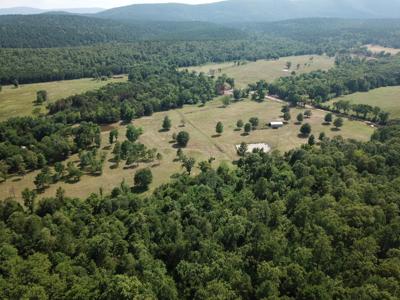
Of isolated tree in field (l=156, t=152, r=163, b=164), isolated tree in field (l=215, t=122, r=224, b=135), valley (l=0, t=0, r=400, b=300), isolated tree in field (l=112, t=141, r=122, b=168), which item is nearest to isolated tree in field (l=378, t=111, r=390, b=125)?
valley (l=0, t=0, r=400, b=300)

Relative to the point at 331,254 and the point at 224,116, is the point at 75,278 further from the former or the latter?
the point at 224,116

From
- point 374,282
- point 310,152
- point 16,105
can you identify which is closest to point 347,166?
point 310,152

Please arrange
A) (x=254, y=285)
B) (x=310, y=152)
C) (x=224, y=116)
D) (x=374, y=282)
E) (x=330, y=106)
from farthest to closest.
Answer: (x=330, y=106) → (x=224, y=116) → (x=310, y=152) → (x=254, y=285) → (x=374, y=282)

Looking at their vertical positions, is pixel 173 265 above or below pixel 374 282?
below

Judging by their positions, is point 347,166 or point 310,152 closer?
point 347,166

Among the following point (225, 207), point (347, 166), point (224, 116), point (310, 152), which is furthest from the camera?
point (224, 116)

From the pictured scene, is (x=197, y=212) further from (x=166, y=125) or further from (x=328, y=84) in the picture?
(x=328, y=84)

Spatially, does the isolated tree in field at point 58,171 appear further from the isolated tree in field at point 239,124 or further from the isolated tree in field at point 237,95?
the isolated tree in field at point 237,95

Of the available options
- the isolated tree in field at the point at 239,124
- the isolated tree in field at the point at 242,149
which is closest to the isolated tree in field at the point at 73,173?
the isolated tree in field at the point at 242,149
